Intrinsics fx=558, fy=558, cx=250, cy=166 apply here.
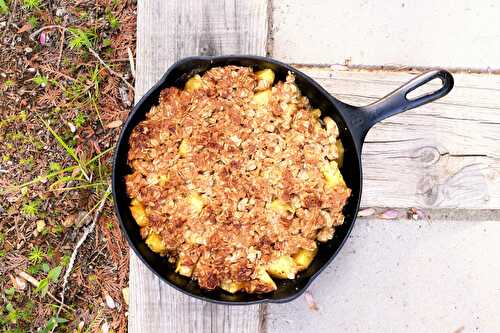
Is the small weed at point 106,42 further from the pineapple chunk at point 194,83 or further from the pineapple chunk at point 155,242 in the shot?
the pineapple chunk at point 155,242

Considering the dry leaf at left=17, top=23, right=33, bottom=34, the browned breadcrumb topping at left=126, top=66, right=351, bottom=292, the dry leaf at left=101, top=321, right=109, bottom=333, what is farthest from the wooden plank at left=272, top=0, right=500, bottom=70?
the dry leaf at left=101, top=321, right=109, bottom=333

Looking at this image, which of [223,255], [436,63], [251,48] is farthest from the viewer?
[436,63]

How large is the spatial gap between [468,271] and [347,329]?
41cm

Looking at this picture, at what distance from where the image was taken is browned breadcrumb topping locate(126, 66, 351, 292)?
50.5 inches

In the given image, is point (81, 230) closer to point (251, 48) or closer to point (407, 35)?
point (251, 48)

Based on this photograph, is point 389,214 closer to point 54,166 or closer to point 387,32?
point 387,32

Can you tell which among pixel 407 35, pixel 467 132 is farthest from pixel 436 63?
pixel 467 132

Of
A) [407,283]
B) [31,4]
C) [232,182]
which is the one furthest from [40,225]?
[407,283]

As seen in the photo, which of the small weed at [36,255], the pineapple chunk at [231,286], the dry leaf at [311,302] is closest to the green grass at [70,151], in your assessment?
the small weed at [36,255]

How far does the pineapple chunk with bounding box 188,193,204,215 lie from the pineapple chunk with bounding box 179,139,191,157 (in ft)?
0.32

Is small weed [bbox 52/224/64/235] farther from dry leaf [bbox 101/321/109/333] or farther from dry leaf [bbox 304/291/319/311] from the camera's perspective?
dry leaf [bbox 304/291/319/311]

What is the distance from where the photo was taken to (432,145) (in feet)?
5.41

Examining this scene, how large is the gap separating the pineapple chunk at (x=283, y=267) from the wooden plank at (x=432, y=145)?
43 cm

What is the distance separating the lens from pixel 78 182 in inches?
69.4
